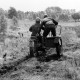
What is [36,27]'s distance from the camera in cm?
1145

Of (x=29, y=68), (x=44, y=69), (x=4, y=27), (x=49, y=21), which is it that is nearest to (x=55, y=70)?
(x=44, y=69)

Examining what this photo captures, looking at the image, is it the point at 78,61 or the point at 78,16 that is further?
the point at 78,16

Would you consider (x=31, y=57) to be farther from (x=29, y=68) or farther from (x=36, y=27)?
(x=29, y=68)

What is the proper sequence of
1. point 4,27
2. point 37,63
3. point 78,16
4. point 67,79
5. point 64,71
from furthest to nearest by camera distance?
point 78,16, point 4,27, point 37,63, point 64,71, point 67,79

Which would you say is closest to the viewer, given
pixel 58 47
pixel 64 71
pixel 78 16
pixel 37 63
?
pixel 64 71

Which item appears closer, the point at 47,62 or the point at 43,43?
the point at 47,62

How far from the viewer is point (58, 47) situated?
1023 cm

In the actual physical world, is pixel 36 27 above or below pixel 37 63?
above

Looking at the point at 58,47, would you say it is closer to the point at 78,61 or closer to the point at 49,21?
the point at 49,21

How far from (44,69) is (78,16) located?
259 feet

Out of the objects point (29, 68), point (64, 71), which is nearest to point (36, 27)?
point (29, 68)

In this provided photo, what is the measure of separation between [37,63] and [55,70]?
4.76ft

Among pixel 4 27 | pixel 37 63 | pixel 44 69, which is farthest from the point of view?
pixel 4 27

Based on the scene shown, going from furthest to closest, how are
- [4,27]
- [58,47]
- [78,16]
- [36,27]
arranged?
[78,16], [4,27], [36,27], [58,47]
